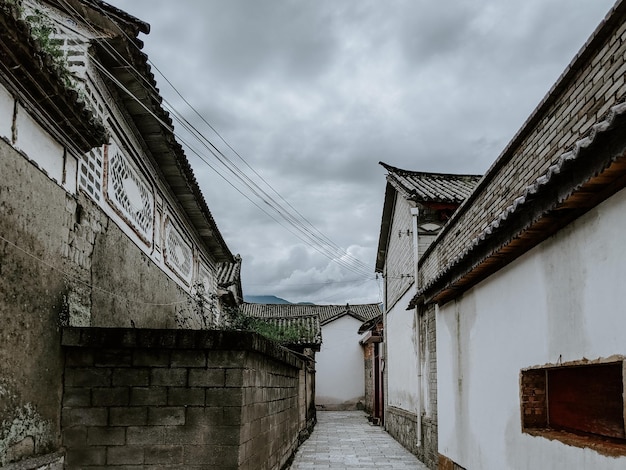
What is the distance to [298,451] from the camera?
13.3 meters

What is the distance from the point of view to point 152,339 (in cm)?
546

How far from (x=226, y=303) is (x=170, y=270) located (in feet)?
27.8

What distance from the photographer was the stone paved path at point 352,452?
11.4 meters

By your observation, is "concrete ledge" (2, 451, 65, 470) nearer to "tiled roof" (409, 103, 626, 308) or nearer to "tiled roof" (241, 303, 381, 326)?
"tiled roof" (409, 103, 626, 308)

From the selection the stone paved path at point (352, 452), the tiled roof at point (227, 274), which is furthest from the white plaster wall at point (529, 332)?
the tiled roof at point (227, 274)

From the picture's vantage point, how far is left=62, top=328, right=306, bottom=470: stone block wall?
535cm

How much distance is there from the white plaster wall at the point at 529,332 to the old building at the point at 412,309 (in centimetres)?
238

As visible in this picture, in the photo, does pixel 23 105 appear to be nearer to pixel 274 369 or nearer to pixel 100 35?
pixel 100 35

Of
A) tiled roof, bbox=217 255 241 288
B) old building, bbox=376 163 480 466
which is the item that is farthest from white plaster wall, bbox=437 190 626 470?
tiled roof, bbox=217 255 241 288

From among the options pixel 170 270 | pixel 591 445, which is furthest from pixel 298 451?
pixel 591 445

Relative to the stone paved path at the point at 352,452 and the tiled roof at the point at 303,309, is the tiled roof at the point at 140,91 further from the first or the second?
the tiled roof at the point at 303,309

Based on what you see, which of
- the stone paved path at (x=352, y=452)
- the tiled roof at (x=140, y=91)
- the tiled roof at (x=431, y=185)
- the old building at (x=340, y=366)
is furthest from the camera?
the old building at (x=340, y=366)

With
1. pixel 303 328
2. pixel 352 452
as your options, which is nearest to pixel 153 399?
pixel 352 452

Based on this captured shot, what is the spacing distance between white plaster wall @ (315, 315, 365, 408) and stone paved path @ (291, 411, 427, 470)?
14.4 meters
